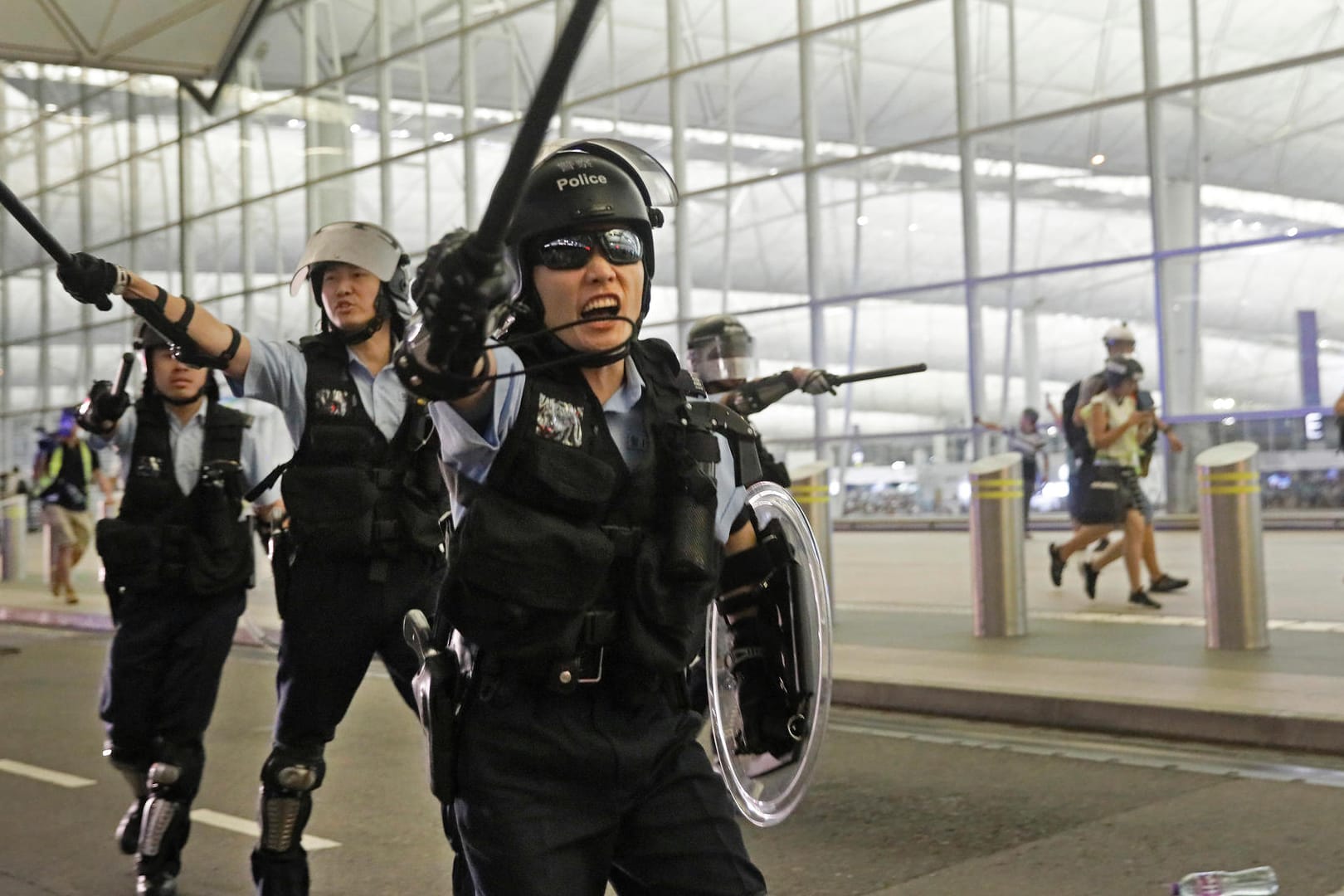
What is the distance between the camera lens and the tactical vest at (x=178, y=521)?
4.73 metres

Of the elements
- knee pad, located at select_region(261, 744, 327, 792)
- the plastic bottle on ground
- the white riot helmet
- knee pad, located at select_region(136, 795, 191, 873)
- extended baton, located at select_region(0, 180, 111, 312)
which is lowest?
the plastic bottle on ground

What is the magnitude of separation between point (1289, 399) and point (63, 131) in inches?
954

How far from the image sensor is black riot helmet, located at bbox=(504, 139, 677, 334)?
8.16 ft

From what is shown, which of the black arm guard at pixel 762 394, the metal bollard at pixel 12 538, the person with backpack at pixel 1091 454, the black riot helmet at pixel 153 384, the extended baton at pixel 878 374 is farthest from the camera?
the metal bollard at pixel 12 538

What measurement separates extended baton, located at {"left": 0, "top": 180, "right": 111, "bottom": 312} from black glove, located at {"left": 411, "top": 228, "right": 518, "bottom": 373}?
3.83ft

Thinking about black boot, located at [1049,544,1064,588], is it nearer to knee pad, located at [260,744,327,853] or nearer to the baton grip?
knee pad, located at [260,744,327,853]

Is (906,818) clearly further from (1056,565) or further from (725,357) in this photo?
(1056,565)

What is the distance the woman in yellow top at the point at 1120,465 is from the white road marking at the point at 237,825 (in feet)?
22.5

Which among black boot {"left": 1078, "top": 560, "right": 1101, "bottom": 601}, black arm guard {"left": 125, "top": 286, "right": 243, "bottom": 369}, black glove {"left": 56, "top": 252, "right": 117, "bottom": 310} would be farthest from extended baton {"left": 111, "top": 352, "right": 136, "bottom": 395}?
black boot {"left": 1078, "top": 560, "right": 1101, "bottom": 601}

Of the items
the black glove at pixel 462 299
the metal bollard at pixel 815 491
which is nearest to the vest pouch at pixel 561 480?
the black glove at pixel 462 299

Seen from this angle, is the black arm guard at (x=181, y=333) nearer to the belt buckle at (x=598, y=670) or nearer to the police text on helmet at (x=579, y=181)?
the police text on helmet at (x=579, y=181)

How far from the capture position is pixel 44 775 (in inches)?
272

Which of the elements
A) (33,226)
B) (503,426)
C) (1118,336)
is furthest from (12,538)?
(503,426)

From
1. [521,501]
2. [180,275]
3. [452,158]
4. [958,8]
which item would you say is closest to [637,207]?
[521,501]
